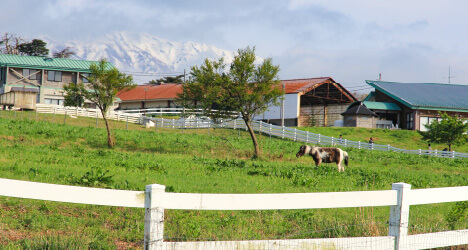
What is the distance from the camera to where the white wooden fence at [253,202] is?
196 inches

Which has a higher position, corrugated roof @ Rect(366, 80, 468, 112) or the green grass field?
corrugated roof @ Rect(366, 80, 468, 112)

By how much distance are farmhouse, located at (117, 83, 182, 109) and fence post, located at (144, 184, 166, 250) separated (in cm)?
6306

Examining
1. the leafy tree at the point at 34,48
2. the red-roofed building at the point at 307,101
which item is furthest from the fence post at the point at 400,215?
the leafy tree at the point at 34,48

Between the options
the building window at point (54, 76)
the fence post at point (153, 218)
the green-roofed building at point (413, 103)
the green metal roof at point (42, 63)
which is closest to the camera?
the fence post at point (153, 218)

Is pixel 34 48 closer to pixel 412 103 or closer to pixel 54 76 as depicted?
pixel 54 76

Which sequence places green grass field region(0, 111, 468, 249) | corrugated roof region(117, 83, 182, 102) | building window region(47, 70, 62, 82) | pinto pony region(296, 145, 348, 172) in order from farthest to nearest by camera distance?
corrugated roof region(117, 83, 182, 102), building window region(47, 70, 62, 82), pinto pony region(296, 145, 348, 172), green grass field region(0, 111, 468, 249)

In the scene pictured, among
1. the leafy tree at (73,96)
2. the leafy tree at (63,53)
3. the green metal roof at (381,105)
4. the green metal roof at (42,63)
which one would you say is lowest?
the leafy tree at (73,96)

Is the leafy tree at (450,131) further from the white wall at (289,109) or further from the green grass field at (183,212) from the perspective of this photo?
the white wall at (289,109)

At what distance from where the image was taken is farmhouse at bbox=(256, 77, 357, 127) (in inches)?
2386

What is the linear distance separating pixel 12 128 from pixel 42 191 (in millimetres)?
28846

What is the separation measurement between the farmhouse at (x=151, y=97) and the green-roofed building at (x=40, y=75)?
37.1 feet

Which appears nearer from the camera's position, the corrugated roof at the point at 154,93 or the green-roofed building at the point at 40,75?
the green-roofed building at the point at 40,75

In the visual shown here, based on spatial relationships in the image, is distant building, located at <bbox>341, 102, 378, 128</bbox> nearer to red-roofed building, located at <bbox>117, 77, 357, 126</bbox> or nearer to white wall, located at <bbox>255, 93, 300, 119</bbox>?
red-roofed building, located at <bbox>117, 77, 357, 126</bbox>

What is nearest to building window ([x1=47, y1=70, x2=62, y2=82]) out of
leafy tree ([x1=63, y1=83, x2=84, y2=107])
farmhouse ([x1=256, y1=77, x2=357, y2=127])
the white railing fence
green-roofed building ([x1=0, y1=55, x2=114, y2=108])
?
green-roofed building ([x1=0, y1=55, x2=114, y2=108])
